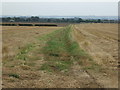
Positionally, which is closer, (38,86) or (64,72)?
(38,86)

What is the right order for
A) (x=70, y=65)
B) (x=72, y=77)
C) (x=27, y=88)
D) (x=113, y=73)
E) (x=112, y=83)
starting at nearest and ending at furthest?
(x=27, y=88) → (x=112, y=83) → (x=72, y=77) → (x=113, y=73) → (x=70, y=65)

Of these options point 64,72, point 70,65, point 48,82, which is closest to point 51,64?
point 70,65

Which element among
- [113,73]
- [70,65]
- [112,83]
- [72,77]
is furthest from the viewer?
[70,65]

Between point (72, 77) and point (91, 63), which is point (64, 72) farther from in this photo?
point (91, 63)

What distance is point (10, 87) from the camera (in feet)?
28.0

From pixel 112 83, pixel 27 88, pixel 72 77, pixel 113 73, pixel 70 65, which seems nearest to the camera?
pixel 27 88

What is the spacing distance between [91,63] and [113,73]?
2.10 m

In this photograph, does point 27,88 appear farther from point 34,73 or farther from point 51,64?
point 51,64

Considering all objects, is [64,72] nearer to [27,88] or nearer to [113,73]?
[113,73]

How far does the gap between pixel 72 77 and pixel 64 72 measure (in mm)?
912

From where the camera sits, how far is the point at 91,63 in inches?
506

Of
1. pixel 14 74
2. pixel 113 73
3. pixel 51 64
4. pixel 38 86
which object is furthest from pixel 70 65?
pixel 38 86

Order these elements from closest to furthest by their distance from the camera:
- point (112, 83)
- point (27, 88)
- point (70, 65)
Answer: point (27, 88)
point (112, 83)
point (70, 65)

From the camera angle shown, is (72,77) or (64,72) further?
(64,72)
